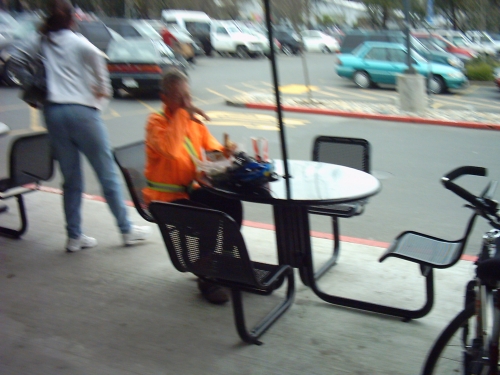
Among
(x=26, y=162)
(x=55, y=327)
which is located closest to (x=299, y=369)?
(x=55, y=327)

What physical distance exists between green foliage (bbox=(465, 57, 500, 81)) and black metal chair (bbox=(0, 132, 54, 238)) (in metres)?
13.6

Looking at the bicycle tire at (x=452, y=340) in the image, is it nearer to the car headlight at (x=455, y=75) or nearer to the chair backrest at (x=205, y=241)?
the chair backrest at (x=205, y=241)

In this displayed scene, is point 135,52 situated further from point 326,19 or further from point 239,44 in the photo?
point 326,19

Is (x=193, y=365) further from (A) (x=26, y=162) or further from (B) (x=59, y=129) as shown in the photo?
(A) (x=26, y=162)

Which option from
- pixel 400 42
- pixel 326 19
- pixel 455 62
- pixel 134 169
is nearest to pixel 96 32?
pixel 134 169

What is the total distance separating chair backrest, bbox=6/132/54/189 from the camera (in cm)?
492

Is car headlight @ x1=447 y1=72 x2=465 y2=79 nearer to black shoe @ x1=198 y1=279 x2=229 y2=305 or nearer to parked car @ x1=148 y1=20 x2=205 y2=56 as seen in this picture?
parked car @ x1=148 y1=20 x2=205 y2=56

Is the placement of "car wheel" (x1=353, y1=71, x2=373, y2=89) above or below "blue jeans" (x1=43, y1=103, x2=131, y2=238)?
below

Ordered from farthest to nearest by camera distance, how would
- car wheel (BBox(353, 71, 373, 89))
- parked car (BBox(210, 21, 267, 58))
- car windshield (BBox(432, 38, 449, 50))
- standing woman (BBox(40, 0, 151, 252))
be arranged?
car wheel (BBox(353, 71, 373, 89)) < car windshield (BBox(432, 38, 449, 50)) < parked car (BBox(210, 21, 267, 58)) < standing woman (BBox(40, 0, 151, 252))

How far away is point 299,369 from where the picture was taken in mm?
3029

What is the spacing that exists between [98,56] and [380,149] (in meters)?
5.90

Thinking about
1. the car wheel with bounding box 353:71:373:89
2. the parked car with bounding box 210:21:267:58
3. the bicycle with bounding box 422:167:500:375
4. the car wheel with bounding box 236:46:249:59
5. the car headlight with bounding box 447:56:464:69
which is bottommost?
the car wheel with bounding box 353:71:373:89

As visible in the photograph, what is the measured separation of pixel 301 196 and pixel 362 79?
46.5 ft

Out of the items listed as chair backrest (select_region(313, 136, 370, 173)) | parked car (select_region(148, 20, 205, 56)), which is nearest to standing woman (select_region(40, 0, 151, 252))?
parked car (select_region(148, 20, 205, 56))
